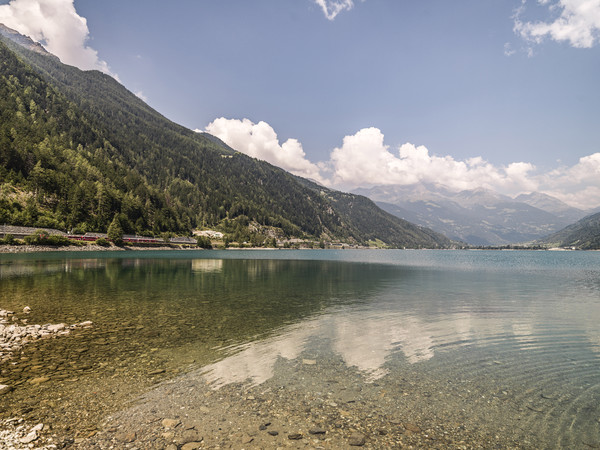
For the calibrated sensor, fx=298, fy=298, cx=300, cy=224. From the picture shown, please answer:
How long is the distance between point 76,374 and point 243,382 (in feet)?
29.6

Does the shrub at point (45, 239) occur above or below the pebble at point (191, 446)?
above

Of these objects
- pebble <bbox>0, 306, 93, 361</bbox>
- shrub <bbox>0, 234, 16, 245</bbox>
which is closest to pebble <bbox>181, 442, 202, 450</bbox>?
pebble <bbox>0, 306, 93, 361</bbox>

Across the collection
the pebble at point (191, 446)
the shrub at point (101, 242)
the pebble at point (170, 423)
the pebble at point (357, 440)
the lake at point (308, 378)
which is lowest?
the lake at point (308, 378)

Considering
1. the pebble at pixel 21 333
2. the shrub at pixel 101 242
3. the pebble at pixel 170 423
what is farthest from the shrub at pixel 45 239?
the pebble at pixel 170 423

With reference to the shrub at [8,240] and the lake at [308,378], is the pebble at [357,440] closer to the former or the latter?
the lake at [308,378]

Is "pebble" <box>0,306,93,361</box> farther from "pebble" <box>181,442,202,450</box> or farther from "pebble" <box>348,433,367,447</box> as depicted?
"pebble" <box>348,433,367,447</box>

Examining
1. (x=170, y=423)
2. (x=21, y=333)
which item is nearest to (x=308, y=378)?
(x=170, y=423)

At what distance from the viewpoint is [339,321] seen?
30.5 metres

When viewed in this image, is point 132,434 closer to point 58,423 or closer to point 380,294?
point 58,423

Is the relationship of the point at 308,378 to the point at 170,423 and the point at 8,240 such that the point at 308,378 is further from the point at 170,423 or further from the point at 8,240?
the point at 8,240

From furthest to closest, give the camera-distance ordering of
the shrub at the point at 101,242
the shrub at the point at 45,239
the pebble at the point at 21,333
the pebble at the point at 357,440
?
the shrub at the point at 101,242, the shrub at the point at 45,239, the pebble at the point at 21,333, the pebble at the point at 357,440

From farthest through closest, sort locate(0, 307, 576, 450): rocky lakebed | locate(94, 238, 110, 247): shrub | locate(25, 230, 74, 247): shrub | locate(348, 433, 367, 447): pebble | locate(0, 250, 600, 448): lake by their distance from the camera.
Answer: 1. locate(94, 238, 110, 247): shrub
2. locate(25, 230, 74, 247): shrub
3. locate(0, 250, 600, 448): lake
4. locate(0, 307, 576, 450): rocky lakebed
5. locate(348, 433, 367, 447): pebble

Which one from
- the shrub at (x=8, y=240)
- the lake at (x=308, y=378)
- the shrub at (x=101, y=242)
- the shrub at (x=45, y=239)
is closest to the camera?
the lake at (x=308, y=378)

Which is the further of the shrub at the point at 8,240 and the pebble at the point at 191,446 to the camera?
the shrub at the point at 8,240
